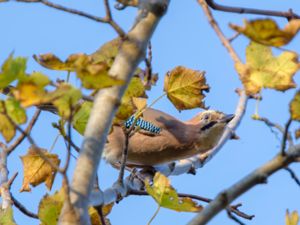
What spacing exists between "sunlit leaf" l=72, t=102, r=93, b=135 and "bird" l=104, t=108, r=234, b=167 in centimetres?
246

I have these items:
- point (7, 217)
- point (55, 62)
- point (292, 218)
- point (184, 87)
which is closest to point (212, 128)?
point (184, 87)

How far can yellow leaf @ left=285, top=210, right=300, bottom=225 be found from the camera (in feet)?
7.61

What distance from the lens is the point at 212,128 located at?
5.29m

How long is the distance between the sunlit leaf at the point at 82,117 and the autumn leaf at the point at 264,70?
640mm

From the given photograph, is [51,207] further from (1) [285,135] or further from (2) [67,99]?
(1) [285,135]

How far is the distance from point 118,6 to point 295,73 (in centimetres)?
67

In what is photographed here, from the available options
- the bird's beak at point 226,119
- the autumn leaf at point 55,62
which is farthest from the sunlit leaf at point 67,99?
the bird's beak at point 226,119

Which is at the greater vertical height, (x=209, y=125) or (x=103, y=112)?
(x=209, y=125)

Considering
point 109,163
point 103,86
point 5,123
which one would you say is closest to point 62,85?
point 103,86

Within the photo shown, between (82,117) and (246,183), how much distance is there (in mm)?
1011

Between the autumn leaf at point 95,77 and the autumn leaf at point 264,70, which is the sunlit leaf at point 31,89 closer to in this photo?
the autumn leaf at point 95,77

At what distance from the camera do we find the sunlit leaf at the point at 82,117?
260cm

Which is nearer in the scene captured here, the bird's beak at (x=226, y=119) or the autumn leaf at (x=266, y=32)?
the autumn leaf at (x=266, y=32)

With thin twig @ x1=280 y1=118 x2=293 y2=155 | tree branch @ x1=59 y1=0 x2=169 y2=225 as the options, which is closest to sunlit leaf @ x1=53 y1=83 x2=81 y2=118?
tree branch @ x1=59 y1=0 x2=169 y2=225
